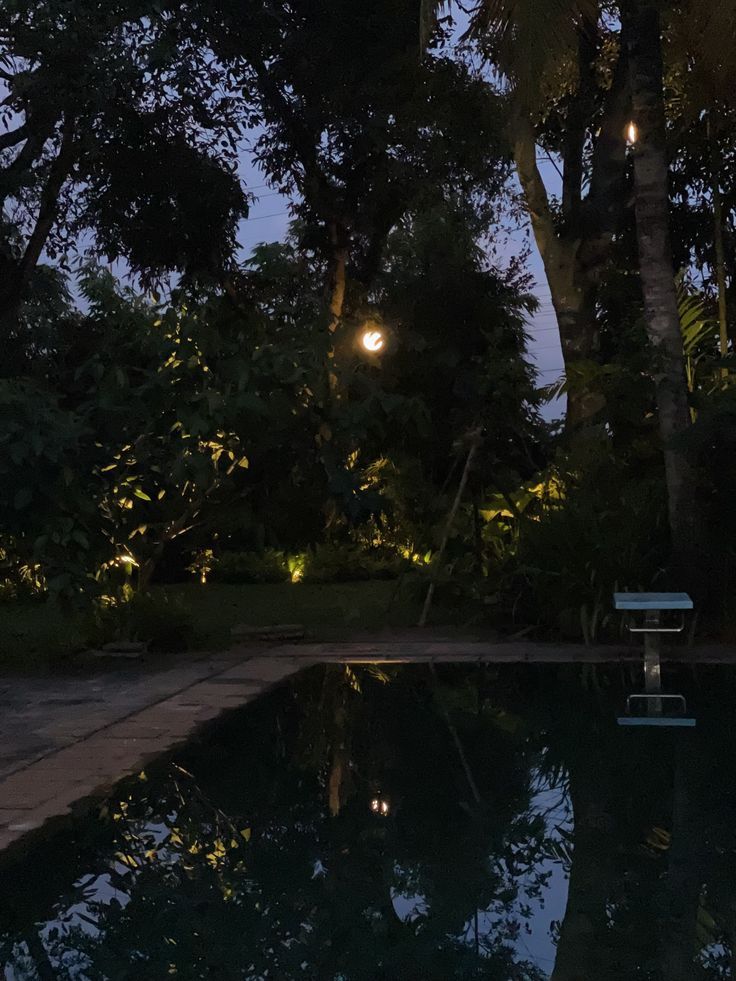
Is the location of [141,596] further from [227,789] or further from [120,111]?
[120,111]

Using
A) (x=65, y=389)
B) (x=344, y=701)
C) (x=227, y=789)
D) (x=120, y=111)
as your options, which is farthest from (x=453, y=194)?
(x=227, y=789)

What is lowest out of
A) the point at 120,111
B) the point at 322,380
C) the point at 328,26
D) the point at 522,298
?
the point at 322,380

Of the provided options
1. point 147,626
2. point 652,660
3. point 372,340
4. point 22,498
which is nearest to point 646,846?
point 652,660

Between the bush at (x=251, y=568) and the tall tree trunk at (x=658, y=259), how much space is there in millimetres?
8571

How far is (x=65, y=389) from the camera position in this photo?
16.9 m

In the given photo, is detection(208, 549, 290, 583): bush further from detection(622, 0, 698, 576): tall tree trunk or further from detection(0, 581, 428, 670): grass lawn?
detection(622, 0, 698, 576): tall tree trunk

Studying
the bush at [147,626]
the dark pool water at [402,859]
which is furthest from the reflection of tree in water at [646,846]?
the bush at [147,626]

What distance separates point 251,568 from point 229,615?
154 inches

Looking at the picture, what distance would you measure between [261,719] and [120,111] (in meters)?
10.0

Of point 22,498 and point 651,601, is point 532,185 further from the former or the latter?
point 22,498

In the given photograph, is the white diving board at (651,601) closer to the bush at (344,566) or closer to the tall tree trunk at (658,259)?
the tall tree trunk at (658,259)

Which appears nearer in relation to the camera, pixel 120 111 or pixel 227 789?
pixel 227 789

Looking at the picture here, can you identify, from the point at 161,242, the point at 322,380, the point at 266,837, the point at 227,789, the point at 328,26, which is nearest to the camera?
the point at 266,837

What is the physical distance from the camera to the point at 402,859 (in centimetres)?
496
